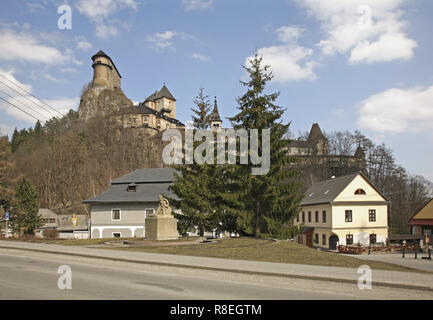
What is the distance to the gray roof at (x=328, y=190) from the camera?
43.1 metres

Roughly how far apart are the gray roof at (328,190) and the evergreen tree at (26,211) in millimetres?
30044

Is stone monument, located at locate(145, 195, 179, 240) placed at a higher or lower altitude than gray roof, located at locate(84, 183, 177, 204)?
lower

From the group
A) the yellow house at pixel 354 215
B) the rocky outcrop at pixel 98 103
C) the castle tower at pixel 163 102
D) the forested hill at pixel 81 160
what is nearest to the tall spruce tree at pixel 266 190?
the yellow house at pixel 354 215

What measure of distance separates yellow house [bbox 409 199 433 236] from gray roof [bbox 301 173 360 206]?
34.9ft

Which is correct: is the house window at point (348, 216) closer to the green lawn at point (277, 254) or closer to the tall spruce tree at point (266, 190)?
the tall spruce tree at point (266, 190)

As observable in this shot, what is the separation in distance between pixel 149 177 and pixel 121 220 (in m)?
6.80

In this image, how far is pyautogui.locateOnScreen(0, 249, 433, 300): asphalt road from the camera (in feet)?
29.1

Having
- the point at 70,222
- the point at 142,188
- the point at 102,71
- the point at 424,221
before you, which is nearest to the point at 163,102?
the point at 102,71

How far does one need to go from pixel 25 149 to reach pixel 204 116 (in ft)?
265

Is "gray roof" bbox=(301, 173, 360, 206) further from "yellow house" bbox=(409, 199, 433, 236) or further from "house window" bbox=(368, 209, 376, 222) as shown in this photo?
"yellow house" bbox=(409, 199, 433, 236)

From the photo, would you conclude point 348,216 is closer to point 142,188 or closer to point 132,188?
point 142,188

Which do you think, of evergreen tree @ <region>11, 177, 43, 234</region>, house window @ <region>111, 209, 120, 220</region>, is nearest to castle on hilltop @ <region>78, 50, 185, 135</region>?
house window @ <region>111, 209, 120, 220</region>
